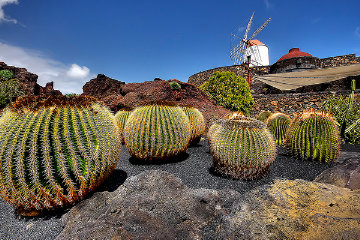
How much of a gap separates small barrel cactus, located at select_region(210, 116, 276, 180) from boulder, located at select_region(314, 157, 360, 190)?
0.74 m

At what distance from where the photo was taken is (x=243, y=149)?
2896 millimetres

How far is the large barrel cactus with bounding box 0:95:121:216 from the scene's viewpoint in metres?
1.91

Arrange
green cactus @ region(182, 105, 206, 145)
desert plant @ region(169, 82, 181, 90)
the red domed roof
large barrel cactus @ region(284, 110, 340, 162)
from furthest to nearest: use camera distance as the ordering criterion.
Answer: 1. the red domed roof
2. desert plant @ region(169, 82, 181, 90)
3. green cactus @ region(182, 105, 206, 145)
4. large barrel cactus @ region(284, 110, 340, 162)

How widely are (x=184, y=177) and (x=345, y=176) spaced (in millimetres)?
2145

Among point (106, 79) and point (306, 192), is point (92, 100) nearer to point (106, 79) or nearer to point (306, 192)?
point (306, 192)

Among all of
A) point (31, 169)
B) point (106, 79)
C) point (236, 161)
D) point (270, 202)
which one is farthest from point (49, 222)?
point (106, 79)

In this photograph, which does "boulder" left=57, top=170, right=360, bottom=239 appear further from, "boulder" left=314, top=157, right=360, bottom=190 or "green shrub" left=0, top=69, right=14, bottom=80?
"green shrub" left=0, top=69, right=14, bottom=80

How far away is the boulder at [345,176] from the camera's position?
2.50 metres

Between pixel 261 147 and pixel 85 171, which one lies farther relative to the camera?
pixel 261 147

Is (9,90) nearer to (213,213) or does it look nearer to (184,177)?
(184,177)

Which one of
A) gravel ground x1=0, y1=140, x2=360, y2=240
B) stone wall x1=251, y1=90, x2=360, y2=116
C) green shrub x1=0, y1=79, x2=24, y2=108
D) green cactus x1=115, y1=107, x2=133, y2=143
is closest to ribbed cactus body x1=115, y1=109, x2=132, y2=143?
green cactus x1=115, y1=107, x2=133, y2=143

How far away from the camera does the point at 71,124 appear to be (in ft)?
6.70

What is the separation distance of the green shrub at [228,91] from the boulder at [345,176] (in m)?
7.48

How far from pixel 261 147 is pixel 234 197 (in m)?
1.03
